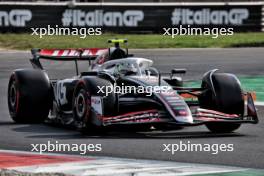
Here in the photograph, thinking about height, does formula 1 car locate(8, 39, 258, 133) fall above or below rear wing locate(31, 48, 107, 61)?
below

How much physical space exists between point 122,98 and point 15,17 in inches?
682

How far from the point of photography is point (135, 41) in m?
28.1

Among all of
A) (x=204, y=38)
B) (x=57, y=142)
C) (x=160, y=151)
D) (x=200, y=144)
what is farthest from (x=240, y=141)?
(x=204, y=38)

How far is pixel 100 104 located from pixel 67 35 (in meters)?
18.3

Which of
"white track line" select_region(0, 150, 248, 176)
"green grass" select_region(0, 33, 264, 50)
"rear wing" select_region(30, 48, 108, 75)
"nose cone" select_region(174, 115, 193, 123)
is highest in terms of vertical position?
"rear wing" select_region(30, 48, 108, 75)

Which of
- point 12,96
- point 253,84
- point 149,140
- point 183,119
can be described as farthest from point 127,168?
point 253,84

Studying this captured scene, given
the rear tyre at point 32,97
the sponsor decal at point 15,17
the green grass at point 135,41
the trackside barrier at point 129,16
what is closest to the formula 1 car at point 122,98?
the rear tyre at point 32,97

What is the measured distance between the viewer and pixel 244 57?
25141mm

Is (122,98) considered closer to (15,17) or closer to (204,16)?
(15,17)

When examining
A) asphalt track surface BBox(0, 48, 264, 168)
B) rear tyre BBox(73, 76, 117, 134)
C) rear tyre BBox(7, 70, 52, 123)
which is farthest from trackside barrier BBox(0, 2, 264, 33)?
rear tyre BBox(73, 76, 117, 134)

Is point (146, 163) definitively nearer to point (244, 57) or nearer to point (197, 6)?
point (244, 57)

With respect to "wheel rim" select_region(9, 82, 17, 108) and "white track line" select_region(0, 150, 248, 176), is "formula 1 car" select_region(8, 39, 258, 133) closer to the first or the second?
"wheel rim" select_region(9, 82, 17, 108)

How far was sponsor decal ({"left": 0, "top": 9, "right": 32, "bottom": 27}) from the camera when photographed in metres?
28.7

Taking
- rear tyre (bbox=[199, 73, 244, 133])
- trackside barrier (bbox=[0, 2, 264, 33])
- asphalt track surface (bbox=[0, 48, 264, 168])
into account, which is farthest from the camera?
trackside barrier (bbox=[0, 2, 264, 33])
